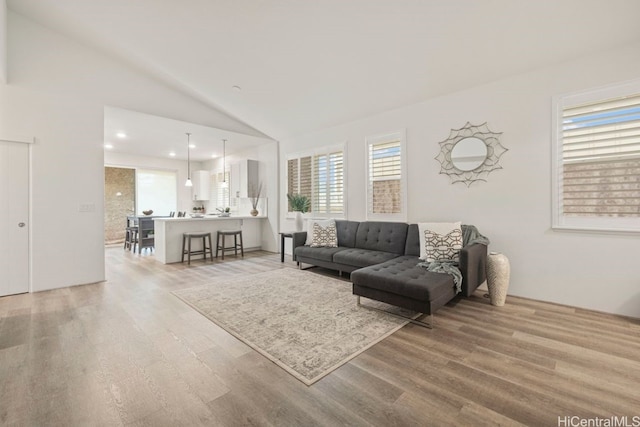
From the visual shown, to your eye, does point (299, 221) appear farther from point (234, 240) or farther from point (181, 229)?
point (181, 229)

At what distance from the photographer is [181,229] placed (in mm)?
6043

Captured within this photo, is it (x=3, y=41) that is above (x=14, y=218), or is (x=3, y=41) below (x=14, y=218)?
above

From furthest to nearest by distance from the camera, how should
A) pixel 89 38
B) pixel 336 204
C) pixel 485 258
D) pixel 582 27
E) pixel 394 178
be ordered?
1. pixel 336 204
2. pixel 394 178
3. pixel 89 38
4. pixel 485 258
5. pixel 582 27

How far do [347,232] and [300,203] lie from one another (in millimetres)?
1471

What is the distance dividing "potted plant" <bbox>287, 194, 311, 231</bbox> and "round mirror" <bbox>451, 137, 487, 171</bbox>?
122 inches

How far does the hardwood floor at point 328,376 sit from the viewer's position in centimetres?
157

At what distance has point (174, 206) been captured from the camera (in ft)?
31.4

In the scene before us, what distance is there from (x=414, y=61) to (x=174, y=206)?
891cm

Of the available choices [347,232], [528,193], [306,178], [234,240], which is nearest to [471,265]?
[528,193]

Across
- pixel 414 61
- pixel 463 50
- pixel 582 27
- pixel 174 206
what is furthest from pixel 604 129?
pixel 174 206

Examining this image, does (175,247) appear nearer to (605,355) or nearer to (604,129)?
(605,355)

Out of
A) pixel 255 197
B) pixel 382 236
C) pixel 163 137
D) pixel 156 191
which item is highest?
pixel 163 137

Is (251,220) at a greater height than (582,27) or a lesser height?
lesser

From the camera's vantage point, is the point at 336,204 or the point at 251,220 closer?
the point at 336,204
